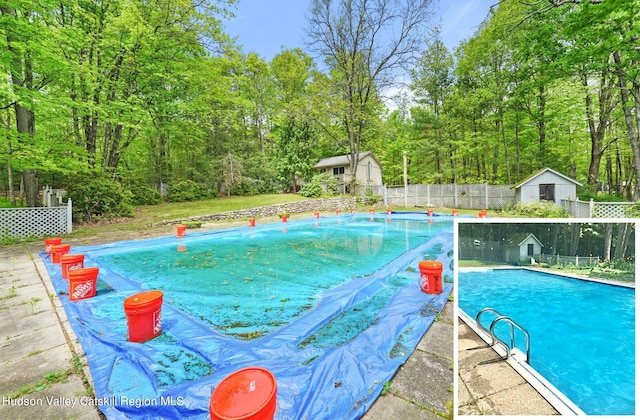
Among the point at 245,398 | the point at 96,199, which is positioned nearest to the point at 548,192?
the point at 245,398

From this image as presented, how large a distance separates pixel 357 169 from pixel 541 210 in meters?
13.7

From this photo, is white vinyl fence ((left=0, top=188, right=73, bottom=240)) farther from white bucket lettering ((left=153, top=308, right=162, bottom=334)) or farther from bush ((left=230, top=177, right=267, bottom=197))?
bush ((left=230, top=177, right=267, bottom=197))

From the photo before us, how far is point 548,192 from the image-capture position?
12430 millimetres

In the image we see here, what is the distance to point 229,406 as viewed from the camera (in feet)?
3.77

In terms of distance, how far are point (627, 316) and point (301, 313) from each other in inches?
105

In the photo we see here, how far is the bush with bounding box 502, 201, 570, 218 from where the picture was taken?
10.8 m

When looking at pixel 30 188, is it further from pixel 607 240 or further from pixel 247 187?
pixel 607 240

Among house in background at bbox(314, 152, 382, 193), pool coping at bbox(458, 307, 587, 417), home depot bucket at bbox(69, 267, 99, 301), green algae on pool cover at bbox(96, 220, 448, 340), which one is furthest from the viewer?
house in background at bbox(314, 152, 382, 193)

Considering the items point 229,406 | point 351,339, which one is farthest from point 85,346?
point 351,339

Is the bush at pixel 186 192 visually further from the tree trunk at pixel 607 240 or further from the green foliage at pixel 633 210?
the green foliage at pixel 633 210

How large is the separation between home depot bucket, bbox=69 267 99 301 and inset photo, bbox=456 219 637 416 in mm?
4383

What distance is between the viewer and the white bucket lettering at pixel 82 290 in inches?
131

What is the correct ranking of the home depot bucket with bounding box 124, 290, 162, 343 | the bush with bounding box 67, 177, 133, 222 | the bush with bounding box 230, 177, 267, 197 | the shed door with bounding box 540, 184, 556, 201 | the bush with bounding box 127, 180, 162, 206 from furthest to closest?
the bush with bounding box 230, 177, 267, 197 → the bush with bounding box 127, 180, 162, 206 → the shed door with bounding box 540, 184, 556, 201 → the bush with bounding box 67, 177, 133, 222 → the home depot bucket with bounding box 124, 290, 162, 343

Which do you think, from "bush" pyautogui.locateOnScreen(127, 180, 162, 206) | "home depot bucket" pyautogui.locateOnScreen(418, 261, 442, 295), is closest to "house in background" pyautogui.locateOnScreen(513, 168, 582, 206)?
"home depot bucket" pyautogui.locateOnScreen(418, 261, 442, 295)
